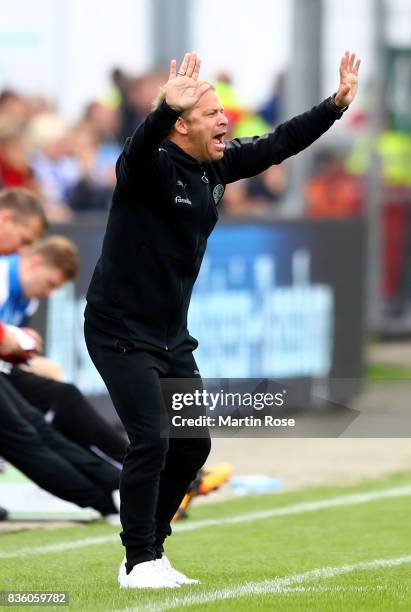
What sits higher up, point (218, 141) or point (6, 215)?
point (218, 141)

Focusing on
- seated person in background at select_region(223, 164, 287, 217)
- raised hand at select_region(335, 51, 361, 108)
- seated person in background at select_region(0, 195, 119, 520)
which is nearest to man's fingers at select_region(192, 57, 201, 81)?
raised hand at select_region(335, 51, 361, 108)

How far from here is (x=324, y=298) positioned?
13367mm

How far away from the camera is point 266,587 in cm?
637

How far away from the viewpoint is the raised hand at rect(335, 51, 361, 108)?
21.2 ft

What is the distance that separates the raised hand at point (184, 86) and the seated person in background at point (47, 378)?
284 cm

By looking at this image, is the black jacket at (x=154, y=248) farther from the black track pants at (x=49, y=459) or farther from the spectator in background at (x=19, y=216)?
the spectator in background at (x=19, y=216)

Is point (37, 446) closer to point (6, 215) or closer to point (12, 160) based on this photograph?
point (6, 215)

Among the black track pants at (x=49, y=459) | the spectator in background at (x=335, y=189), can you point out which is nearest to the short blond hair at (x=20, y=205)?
the black track pants at (x=49, y=459)

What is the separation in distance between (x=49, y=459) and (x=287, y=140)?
249cm

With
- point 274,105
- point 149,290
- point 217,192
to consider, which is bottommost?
point 274,105

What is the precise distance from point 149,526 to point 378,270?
11245 millimetres

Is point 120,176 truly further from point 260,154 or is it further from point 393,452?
point 393,452

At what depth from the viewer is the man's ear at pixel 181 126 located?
20.3 ft

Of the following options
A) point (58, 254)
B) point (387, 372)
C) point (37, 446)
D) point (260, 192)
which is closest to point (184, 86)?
point (37, 446)
